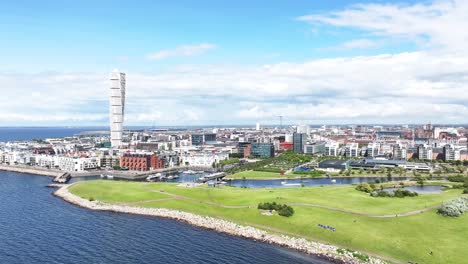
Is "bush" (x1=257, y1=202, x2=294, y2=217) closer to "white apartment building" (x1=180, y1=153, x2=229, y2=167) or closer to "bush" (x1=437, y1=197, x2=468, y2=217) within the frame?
"bush" (x1=437, y1=197, x2=468, y2=217)

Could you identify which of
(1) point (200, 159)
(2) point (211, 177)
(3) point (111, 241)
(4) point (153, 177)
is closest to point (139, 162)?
(4) point (153, 177)

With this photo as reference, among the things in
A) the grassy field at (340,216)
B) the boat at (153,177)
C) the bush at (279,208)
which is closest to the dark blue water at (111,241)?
the grassy field at (340,216)

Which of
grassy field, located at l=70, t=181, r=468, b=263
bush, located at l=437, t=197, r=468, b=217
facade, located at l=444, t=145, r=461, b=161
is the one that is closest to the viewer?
grassy field, located at l=70, t=181, r=468, b=263

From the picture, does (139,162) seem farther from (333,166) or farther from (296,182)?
(333,166)

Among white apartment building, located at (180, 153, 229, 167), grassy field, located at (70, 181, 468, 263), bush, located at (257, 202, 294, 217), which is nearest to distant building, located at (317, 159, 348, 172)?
white apartment building, located at (180, 153, 229, 167)

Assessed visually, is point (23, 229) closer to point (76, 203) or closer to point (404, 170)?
point (76, 203)

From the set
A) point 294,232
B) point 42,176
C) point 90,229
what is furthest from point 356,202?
point 42,176
